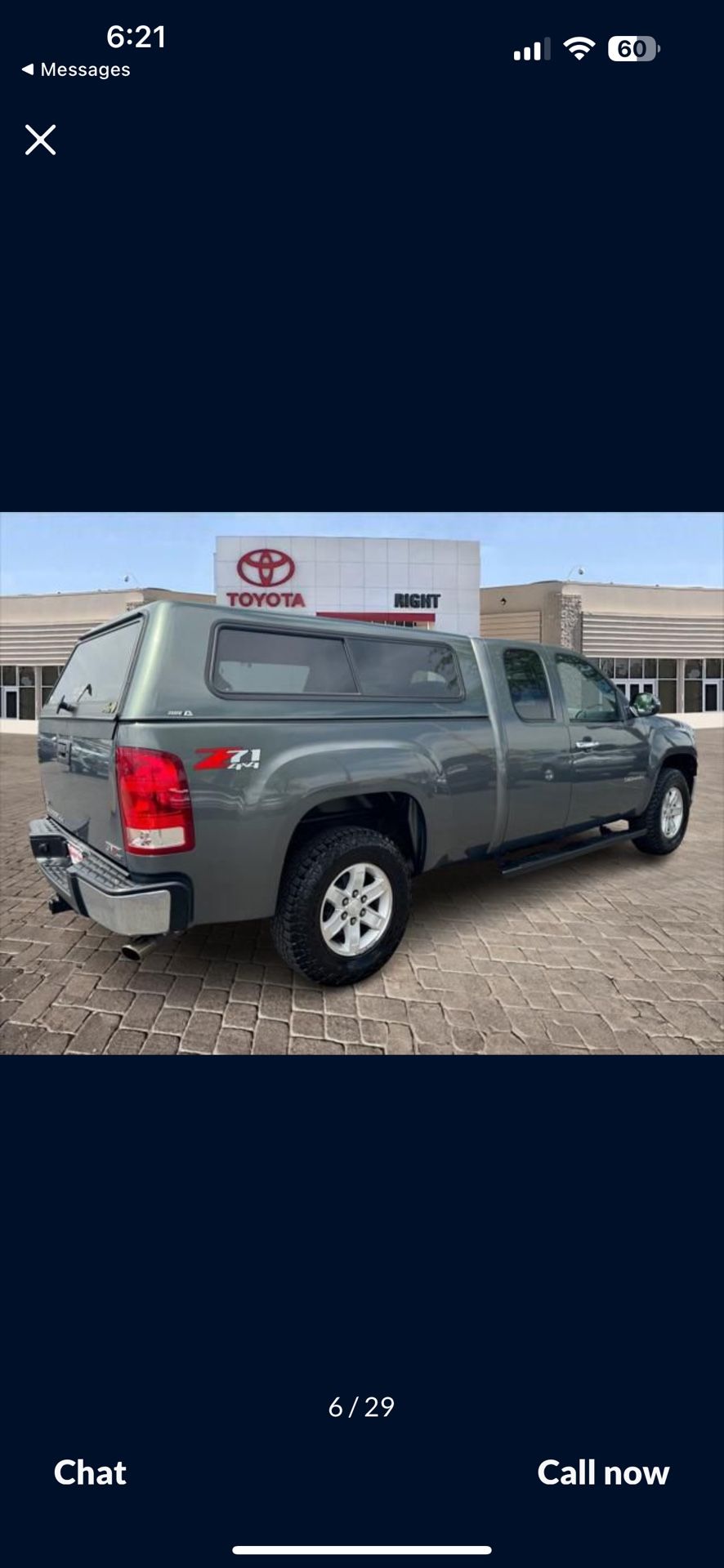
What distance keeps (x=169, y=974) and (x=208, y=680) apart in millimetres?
1818

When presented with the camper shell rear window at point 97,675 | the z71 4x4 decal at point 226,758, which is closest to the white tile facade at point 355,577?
the camper shell rear window at point 97,675

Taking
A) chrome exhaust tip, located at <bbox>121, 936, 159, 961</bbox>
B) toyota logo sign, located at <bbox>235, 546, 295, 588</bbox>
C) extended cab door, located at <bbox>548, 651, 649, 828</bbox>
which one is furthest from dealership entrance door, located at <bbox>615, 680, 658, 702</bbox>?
chrome exhaust tip, located at <bbox>121, 936, 159, 961</bbox>

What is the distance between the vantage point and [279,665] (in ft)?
12.4

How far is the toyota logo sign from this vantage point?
71.3 ft

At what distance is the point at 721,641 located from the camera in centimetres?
3086

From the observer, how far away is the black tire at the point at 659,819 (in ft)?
21.5

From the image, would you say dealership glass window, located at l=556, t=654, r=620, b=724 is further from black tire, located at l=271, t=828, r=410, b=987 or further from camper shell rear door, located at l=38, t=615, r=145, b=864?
camper shell rear door, located at l=38, t=615, r=145, b=864

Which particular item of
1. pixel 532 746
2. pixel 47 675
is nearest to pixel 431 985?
pixel 532 746

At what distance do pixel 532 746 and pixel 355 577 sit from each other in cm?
1882

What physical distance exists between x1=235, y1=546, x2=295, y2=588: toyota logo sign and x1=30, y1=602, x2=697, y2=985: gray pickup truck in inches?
705

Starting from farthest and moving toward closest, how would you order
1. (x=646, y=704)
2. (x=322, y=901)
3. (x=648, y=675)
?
(x=648, y=675), (x=646, y=704), (x=322, y=901)

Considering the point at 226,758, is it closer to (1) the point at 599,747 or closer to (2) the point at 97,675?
(2) the point at 97,675

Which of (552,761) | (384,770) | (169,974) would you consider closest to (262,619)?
(384,770)

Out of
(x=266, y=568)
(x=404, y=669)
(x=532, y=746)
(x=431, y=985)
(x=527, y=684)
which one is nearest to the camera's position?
(x=431, y=985)
